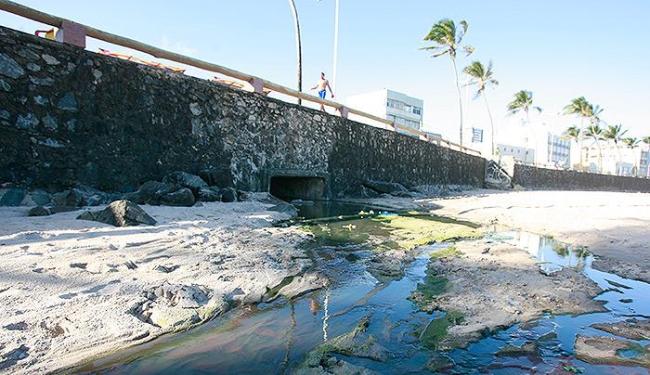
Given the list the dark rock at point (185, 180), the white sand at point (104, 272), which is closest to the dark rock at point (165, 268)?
the white sand at point (104, 272)

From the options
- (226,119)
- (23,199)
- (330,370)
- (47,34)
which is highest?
(47,34)

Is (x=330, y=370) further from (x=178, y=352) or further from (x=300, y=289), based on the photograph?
(x=300, y=289)

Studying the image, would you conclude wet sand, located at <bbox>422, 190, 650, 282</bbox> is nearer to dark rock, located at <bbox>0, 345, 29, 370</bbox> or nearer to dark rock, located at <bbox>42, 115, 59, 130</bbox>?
dark rock, located at <bbox>0, 345, 29, 370</bbox>

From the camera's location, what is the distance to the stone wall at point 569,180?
24.8m

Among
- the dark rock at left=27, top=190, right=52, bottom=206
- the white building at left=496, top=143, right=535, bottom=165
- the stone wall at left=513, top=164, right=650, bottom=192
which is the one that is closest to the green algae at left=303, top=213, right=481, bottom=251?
the dark rock at left=27, top=190, right=52, bottom=206

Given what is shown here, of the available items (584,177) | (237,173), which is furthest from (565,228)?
(584,177)

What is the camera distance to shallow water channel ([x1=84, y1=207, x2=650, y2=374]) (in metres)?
1.74

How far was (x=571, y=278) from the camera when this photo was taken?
3.21 meters

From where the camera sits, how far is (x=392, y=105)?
5597 centimetres

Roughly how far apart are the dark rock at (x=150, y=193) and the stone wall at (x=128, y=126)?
1.46 ft

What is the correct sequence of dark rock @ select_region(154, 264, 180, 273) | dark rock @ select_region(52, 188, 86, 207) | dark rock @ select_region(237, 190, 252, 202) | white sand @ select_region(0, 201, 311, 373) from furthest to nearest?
1. dark rock @ select_region(237, 190, 252, 202)
2. dark rock @ select_region(52, 188, 86, 207)
3. dark rock @ select_region(154, 264, 180, 273)
4. white sand @ select_region(0, 201, 311, 373)

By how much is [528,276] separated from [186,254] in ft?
9.90

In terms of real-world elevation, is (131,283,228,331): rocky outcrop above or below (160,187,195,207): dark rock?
below

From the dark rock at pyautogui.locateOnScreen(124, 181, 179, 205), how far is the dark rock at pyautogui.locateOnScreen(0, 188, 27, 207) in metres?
1.17
